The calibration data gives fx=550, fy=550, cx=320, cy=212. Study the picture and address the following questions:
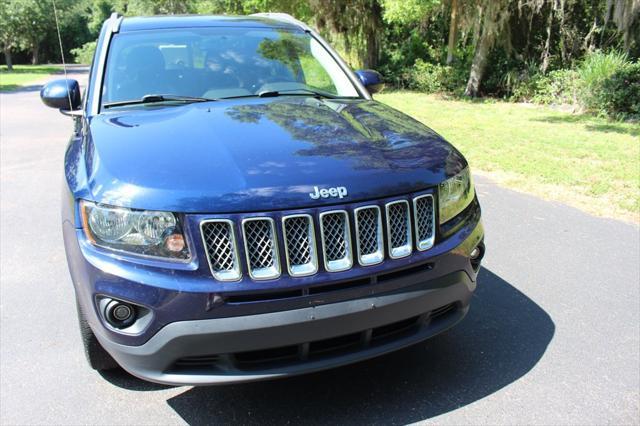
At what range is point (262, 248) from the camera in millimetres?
2197

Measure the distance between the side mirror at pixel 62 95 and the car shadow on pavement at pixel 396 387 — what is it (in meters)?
2.35

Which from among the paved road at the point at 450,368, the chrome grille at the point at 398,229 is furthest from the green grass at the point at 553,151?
the chrome grille at the point at 398,229

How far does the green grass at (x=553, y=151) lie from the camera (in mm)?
6273

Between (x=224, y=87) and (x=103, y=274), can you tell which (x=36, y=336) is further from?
(x=224, y=87)

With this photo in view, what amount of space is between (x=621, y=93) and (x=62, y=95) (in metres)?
12.0

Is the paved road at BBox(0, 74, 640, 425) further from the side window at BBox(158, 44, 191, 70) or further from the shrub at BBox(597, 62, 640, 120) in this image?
the shrub at BBox(597, 62, 640, 120)

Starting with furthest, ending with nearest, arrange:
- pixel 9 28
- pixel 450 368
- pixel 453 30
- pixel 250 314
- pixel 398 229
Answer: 1. pixel 9 28
2. pixel 453 30
3. pixel 450 368
4. pixel 398 229
5. pixel 250 314

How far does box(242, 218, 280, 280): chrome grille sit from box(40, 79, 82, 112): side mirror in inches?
98.0

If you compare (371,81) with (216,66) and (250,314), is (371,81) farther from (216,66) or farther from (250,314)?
(250,314)

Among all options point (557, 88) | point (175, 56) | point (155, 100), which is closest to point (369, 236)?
point (155, 100)

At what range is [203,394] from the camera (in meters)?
2.82

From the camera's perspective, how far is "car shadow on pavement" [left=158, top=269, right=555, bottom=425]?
8.73 feet

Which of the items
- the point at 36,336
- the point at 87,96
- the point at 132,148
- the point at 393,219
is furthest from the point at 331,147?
the point at 36,336

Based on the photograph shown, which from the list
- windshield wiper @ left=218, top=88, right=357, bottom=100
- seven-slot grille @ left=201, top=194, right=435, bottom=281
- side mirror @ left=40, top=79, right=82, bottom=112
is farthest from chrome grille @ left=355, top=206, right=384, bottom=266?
side mirror @ left=40, top=79, right=82, bottom=112
